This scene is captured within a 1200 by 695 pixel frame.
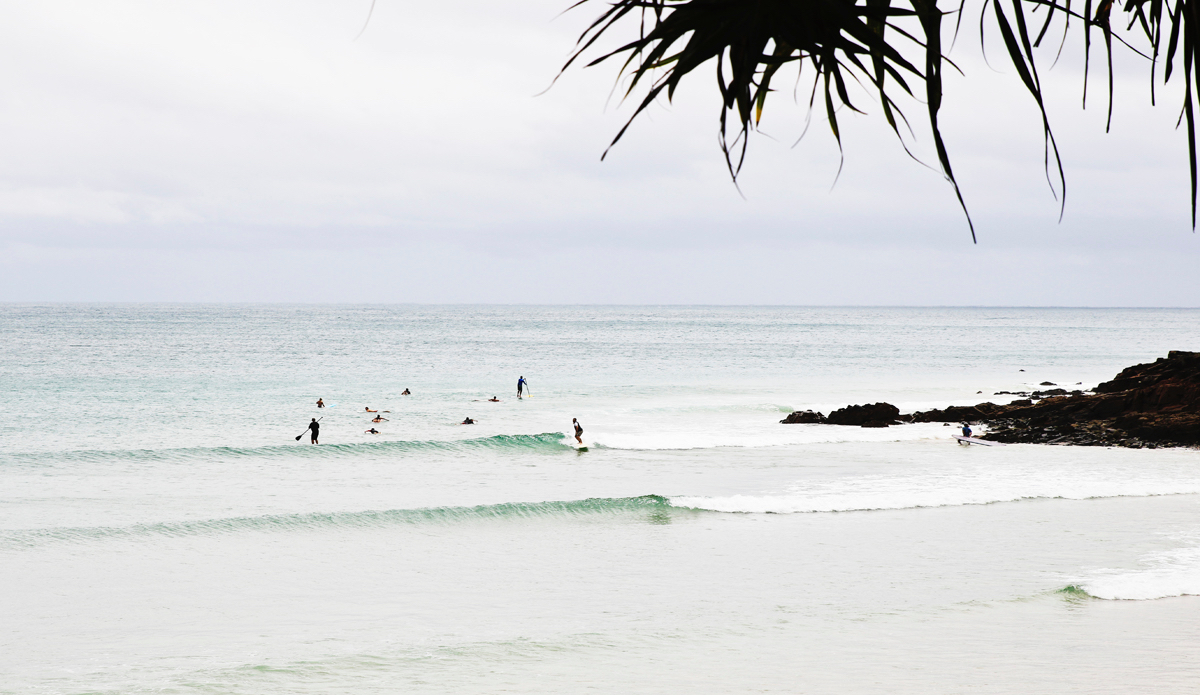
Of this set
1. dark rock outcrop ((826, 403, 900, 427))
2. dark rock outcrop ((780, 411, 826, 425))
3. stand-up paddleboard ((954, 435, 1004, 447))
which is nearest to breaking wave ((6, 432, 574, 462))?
Answer: dark rock outcrop ((780, 411, 826, 425))

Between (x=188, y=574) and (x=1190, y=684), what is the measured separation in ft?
43.5

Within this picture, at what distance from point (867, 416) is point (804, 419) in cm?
217

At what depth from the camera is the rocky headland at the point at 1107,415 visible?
26.5 meters

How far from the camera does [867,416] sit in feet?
105

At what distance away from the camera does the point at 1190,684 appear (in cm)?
925

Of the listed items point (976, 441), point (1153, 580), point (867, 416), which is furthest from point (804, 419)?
point (1153, 580)

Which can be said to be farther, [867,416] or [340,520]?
[867,416]

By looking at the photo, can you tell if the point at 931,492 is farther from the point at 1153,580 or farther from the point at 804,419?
the point at 804,419

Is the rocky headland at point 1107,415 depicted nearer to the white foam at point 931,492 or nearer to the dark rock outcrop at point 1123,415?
the dark rock outcrop at point 1123,415

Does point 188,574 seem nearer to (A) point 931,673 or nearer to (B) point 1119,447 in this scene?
(A) point 931,673

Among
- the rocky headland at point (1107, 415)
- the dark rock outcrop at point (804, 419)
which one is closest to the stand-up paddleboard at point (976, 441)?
the rocky headland at point (1107, 415)

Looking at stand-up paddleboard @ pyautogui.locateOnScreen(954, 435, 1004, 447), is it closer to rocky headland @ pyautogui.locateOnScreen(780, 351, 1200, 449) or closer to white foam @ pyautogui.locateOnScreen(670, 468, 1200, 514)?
A: rocky headland @ pyautogui.locateOnScreen(780, 351, 1200, 449)

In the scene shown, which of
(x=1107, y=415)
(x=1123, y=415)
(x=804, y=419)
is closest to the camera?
(x=1123, y=415)

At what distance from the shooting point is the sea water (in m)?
10.2
